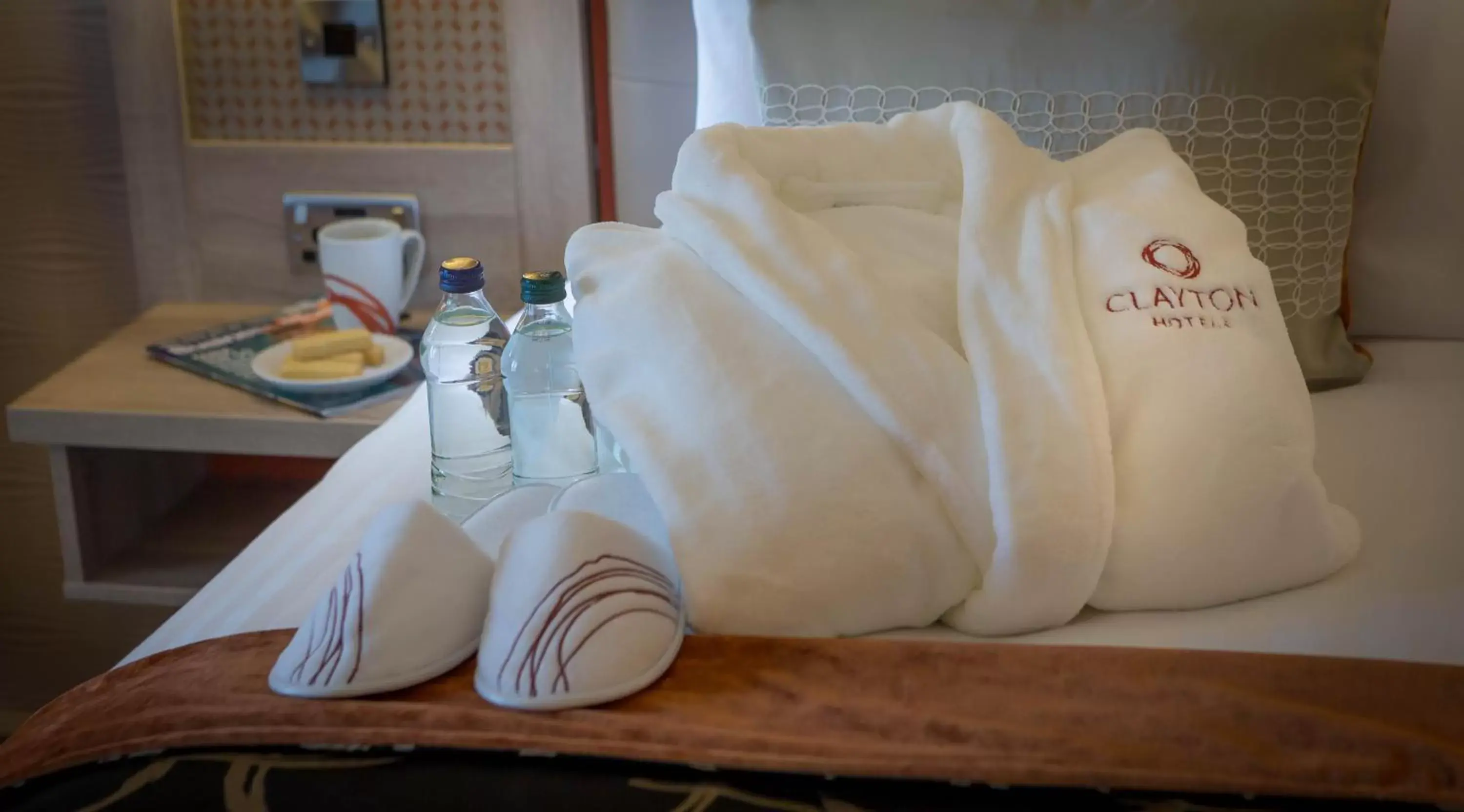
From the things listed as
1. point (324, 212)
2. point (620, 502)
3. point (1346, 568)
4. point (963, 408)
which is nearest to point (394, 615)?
point (620, 502)

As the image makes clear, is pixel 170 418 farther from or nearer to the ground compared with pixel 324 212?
nearer to the ground

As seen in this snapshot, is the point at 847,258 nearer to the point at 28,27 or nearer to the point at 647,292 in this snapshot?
the point at 647,292

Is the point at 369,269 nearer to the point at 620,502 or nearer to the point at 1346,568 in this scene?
the point at 620,502

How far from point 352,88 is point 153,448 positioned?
50cm

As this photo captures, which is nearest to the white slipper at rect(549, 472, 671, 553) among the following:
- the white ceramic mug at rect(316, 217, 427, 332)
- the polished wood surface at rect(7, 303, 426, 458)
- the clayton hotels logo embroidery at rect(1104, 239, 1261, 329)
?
the clayton hotels logo embroidery at rect(1104, 239, 1261, 329)

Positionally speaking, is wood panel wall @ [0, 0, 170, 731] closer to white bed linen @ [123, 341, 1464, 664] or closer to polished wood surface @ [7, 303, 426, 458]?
polished wood surface @ [7, 303, 426, 458]

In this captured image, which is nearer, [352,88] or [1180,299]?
[1180,299]

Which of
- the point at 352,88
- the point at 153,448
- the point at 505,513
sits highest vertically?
the point at 352,88

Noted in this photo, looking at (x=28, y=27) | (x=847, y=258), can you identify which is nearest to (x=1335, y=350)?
(x=847, y=258)

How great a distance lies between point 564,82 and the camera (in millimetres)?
1498

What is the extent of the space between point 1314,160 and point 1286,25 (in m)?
0.12

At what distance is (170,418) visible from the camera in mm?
1324

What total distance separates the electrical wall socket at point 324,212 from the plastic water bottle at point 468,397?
49 cm

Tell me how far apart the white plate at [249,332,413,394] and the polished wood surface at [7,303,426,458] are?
29 millimetres
